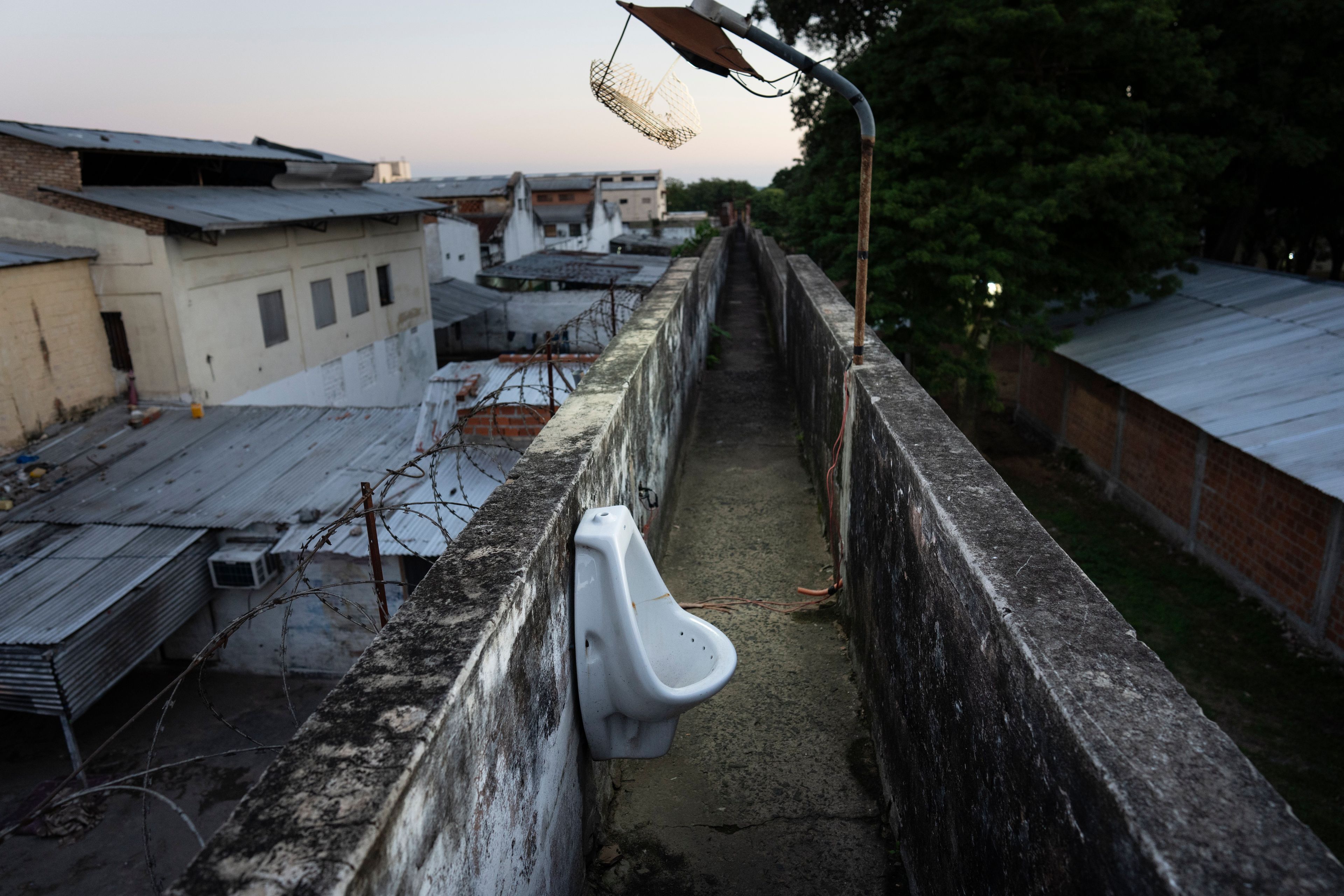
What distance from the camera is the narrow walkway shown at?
2.95m

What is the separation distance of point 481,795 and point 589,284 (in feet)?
73.4

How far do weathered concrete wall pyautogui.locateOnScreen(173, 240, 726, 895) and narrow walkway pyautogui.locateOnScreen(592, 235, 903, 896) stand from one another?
0.31m

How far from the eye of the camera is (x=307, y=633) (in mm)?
10297

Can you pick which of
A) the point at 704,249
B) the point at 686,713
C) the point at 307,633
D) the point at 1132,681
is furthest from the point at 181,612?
the point at 704,249

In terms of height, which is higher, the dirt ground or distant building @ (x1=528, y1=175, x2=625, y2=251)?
distant building @ (x1=528, y1=175, x2=625, y2=251)

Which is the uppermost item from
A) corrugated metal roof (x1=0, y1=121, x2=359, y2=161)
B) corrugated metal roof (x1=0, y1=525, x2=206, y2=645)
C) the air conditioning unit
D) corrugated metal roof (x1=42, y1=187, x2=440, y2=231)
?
corrugated metal roof (x1=0, y1=121, x2=359, y2=161)

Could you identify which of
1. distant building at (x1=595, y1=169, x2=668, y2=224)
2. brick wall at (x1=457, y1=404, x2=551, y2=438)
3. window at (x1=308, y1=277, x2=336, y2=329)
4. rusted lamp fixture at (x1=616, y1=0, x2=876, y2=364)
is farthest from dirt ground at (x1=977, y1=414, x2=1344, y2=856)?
distant building at (x1=595, y1=169, x2=668, y2=224)

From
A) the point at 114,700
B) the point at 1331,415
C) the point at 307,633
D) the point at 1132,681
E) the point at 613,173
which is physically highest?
the point at 613,173

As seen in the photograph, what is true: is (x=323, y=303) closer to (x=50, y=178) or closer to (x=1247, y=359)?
(x=50, y=178)

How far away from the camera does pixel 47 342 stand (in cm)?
1226

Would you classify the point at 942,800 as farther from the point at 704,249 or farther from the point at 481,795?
the point at 704,249

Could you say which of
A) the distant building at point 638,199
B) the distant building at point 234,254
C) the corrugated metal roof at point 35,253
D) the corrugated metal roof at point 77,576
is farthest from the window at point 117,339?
the distant building at point 638,199

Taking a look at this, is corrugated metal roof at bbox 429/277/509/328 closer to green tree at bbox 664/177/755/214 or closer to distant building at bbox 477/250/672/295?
distant building at bbox 477/250/672/295

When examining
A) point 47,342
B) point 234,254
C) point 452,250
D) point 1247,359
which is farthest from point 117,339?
point 1247,359
